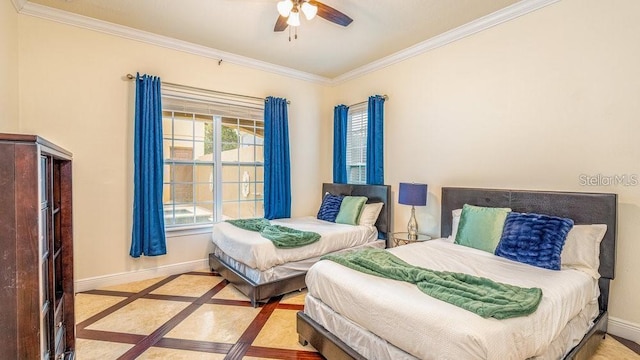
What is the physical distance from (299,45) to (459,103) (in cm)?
207

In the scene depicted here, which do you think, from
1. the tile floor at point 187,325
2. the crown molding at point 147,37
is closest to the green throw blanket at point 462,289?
the tile floor at point 187,325

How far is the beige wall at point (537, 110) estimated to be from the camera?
7.57 feet

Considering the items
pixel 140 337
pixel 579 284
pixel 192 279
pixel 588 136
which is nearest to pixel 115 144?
pixel 192 279

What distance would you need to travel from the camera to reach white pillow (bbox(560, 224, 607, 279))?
223cm

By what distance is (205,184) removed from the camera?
13.5 feet

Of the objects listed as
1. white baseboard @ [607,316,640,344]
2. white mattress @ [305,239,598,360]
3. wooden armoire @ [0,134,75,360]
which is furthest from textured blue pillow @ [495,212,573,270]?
wooden armoire @ [0,134,75,360]

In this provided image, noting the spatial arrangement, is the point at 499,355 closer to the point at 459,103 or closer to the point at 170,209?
the point at 459,103

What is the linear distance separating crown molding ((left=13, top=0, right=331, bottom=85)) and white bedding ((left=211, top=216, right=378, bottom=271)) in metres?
2.27

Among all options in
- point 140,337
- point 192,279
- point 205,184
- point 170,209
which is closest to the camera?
point 140,337

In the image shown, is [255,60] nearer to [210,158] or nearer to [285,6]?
[210,158]

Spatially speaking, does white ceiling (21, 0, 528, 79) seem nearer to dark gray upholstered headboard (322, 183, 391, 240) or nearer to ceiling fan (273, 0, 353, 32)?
ceiling fan (273, 0, 353, 32)

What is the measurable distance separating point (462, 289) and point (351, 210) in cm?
233

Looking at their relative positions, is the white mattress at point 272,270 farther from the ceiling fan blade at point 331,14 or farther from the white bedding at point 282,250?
the ceiling fan blade at point 331,14

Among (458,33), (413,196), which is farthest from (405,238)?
(458,33)
